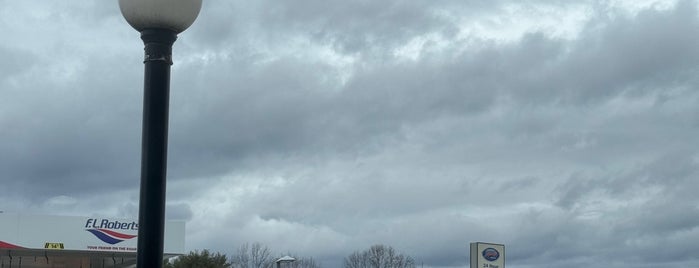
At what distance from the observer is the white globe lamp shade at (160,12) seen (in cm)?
546

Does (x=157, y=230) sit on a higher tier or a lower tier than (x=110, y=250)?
lower

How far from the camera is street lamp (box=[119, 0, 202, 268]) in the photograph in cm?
548

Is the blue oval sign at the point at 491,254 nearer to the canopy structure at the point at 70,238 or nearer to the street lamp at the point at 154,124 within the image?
the canopy structure at the point at 70,238

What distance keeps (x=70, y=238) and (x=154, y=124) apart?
36.7 meters

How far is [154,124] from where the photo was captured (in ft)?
18.4

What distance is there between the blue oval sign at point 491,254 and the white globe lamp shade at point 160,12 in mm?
26192

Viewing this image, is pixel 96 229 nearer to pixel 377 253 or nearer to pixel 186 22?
pixel 186 22

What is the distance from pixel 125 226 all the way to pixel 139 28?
3739cm

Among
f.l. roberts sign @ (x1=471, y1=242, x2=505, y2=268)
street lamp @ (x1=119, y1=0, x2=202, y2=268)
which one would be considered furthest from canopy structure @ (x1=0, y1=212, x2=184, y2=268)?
street lamp @ (x1=119, y1=0, x2=202, y2=268)

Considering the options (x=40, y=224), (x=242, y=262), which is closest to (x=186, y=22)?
(x=40, y=224)

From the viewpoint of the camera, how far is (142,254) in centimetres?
553

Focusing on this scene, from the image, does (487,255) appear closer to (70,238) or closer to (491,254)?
(491,254)

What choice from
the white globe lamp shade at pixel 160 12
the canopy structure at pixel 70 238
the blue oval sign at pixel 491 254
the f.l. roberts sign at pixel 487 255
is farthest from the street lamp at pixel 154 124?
the canopy structure at pixel 70 238

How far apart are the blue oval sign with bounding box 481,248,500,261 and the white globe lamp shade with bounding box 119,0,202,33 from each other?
1031 inches
